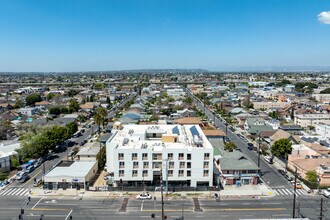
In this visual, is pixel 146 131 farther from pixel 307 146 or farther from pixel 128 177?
pixel 307 146

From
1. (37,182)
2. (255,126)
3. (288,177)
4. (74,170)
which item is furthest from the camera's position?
(255,126)

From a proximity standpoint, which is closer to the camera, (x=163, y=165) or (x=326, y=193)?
(x=326, y=193)

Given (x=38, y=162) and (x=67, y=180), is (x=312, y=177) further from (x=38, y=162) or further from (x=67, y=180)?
(x=38, y=162)

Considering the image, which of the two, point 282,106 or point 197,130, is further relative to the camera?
point 282,106

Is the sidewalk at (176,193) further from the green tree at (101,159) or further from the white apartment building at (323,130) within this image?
the white apartment building at (323,130)

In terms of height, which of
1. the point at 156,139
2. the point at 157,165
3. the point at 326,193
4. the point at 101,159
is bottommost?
the point at 326,193

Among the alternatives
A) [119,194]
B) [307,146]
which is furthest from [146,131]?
[307,146]

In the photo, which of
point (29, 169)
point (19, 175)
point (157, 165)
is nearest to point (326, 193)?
point (157, 165)
